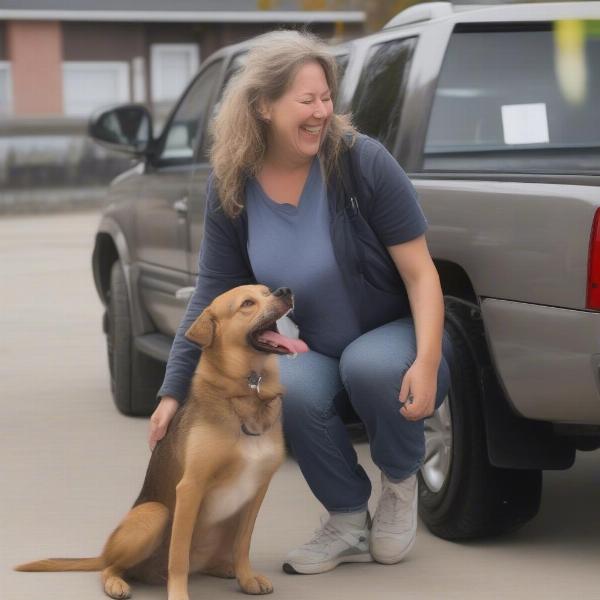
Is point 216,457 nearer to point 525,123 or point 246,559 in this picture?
point 246,559

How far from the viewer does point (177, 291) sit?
7.06 metres

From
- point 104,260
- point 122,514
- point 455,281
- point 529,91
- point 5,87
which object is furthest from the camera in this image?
point 5,87

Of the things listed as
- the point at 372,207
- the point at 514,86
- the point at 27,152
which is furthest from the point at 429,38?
the point at 27,152

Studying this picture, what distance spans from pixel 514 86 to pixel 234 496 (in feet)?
7.48

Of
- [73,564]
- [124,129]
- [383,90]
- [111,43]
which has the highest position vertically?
[383,90]

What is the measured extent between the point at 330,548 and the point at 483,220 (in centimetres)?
117

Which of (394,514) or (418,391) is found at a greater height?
(418,391)

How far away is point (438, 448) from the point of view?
5.31 meters

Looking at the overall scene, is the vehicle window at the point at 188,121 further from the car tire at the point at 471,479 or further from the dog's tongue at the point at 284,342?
the dog's tongue at the point at 284,342

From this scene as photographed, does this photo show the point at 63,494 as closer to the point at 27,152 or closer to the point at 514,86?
the point at 514,86

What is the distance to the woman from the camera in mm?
4715

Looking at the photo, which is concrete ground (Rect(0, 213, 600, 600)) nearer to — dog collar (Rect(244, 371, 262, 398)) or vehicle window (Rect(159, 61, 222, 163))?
dog collar (Rect(244, 371, 262, 398))

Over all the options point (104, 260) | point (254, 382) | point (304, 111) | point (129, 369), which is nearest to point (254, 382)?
point (254, 382)

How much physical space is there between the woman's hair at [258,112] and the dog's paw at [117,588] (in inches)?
47.4
